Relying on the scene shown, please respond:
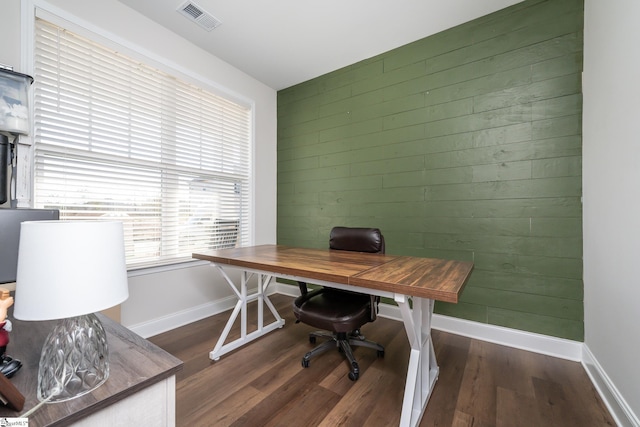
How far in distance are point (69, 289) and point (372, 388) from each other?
1.69 meters

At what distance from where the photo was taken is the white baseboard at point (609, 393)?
4.32 feet

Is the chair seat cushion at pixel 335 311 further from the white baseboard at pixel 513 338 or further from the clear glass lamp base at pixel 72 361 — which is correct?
the clear glass lamp base at pixel 72 361

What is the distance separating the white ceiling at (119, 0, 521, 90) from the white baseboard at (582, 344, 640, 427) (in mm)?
2789

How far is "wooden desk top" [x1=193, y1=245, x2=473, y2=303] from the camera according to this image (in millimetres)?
1118

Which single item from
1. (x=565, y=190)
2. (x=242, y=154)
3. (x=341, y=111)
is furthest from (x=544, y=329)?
(x=242, y=154)

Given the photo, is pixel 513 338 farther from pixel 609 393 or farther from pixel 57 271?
pixel 57 271

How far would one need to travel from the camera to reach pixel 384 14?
233 centimetres

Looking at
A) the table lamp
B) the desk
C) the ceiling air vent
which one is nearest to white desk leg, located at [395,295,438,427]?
the desk

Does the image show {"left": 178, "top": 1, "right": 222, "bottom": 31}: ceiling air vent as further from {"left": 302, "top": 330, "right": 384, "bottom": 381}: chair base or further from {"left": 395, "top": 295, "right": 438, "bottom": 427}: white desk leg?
{"left": 302, "top": 330, "right": 384, "bottom": 381}: chair base

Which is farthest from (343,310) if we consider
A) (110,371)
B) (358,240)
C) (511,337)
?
(511,337)

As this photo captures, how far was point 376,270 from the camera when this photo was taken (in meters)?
1.42

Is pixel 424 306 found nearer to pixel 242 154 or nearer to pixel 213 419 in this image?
pixel 213 419

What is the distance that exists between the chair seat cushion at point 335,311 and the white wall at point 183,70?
4.76ft

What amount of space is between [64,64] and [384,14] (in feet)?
8.49
